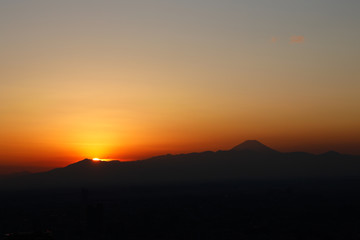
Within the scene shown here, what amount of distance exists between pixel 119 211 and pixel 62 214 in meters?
17.2

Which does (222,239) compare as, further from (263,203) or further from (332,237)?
(263,203)

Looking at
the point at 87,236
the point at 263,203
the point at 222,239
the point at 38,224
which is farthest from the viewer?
the point at 263,203

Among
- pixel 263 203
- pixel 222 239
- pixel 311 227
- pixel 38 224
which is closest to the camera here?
pixel 222 239

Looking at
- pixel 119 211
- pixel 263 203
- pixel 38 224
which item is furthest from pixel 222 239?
pixel 263 203

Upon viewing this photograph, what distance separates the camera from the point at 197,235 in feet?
332

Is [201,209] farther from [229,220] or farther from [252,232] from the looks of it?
[252,232]

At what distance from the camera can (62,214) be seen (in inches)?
5635

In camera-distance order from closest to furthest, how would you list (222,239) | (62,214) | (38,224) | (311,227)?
1. (222,239)
2. (311,227)
3. (38,224)
4. (62,214)

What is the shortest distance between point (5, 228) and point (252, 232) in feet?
192

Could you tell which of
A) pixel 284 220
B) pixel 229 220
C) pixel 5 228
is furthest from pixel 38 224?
pixel 284 220

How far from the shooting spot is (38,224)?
389ft

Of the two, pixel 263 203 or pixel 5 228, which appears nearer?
pixel 5 228

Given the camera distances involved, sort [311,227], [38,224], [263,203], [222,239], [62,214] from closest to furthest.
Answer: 1. [222,239]
2. [311,227]
3. [38,224]
4. [62,214]
5. [263,203]

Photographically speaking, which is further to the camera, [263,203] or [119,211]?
[263,203]
